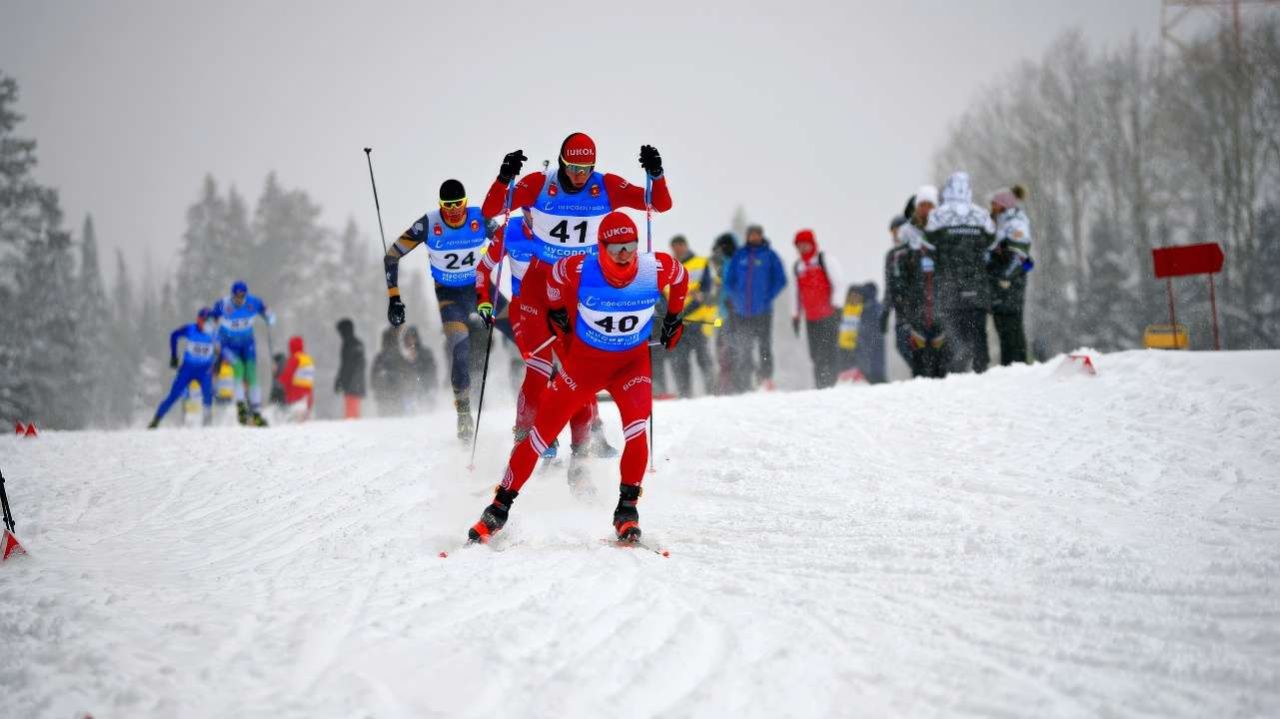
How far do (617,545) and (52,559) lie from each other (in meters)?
3.60

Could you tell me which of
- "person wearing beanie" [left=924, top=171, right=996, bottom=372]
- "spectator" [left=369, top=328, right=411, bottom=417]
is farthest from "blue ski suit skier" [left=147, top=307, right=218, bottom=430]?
"person wearing beanie" [left=924, top=171, right=996, bottom=372]

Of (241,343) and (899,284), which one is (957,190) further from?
(241,343)

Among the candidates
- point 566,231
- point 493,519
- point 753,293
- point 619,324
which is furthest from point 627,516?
point 753,293

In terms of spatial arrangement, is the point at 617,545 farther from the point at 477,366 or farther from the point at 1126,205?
the point at 1126,205

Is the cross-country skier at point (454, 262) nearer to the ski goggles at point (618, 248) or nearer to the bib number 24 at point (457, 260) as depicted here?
the bib number 24 at point (457, 260)

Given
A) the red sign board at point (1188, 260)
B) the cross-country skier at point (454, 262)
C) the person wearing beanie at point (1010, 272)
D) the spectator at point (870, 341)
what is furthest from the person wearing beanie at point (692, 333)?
the red sign board at point (1188, 260)

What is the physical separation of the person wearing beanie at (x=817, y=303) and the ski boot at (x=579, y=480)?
271 inches

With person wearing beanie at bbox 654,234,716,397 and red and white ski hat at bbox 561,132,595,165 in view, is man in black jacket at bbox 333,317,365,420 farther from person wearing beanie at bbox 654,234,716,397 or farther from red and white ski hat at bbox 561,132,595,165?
red and white ski hat at bbox 561,132,595,165

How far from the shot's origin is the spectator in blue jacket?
45.9ft

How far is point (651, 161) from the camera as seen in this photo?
7.37m

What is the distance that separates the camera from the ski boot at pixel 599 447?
8.40 meters

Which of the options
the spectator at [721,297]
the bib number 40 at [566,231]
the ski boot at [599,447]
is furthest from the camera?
the spectator at [721,297]

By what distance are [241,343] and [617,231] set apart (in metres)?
10.9

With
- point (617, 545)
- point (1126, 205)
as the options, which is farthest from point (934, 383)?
point (1126, 205)
